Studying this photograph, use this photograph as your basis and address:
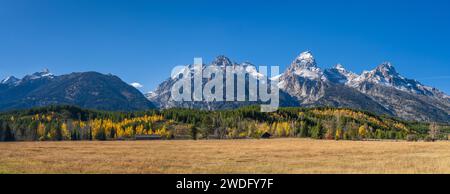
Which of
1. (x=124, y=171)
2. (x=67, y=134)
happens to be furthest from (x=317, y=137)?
(x=124, y=171)

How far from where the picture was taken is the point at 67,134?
656 ft
